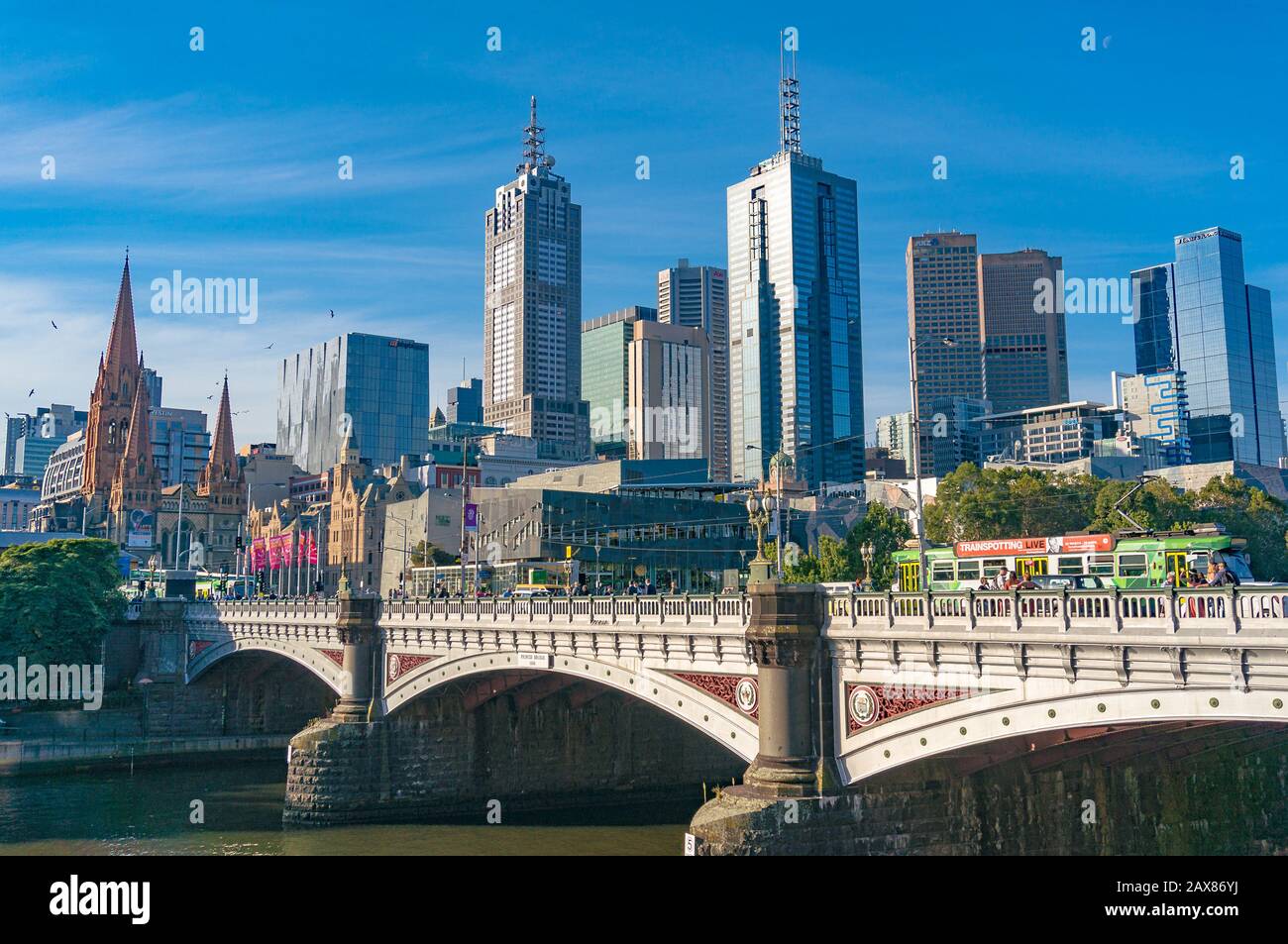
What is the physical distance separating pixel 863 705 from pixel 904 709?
60.1 inches

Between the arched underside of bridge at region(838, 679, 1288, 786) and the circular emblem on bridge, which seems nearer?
the arched underside of bridge at region(838, 679, 1288, 786)

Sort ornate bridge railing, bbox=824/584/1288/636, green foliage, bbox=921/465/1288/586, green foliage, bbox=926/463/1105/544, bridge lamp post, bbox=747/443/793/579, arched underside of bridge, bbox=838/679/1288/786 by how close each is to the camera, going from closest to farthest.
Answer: ornate bridge railing, bbox=824/584/1288/636 < arched underside of bridge, bbox=838/679/1288/786 < bridge lamp post, bbox=747/443/793/579 < green foliage, bbox=921/465/1288/586 < green foliage, bbox=926/463/1105/544

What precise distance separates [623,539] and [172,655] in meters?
42.6

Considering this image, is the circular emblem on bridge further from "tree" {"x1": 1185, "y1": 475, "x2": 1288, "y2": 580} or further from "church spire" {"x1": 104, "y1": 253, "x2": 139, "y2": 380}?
"church spire" {"x1": 104, "y1": 253, "x2": 139, "y2": 380}

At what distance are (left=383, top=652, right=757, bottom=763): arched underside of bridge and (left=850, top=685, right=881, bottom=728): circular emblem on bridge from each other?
3.77m

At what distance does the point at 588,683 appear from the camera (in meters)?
51.7

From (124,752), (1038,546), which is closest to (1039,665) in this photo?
(1038,546)

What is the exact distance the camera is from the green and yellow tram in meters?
36.0

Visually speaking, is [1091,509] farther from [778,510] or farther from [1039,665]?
[1039,665]

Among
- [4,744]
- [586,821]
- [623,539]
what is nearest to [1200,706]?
[586,821]

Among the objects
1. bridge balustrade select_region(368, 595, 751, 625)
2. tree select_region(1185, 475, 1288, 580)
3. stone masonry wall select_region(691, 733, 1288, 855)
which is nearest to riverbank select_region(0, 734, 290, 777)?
bridge balustrade select_region(368, 595, 751, 625)

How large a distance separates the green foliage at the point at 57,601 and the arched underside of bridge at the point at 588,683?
38345mm
